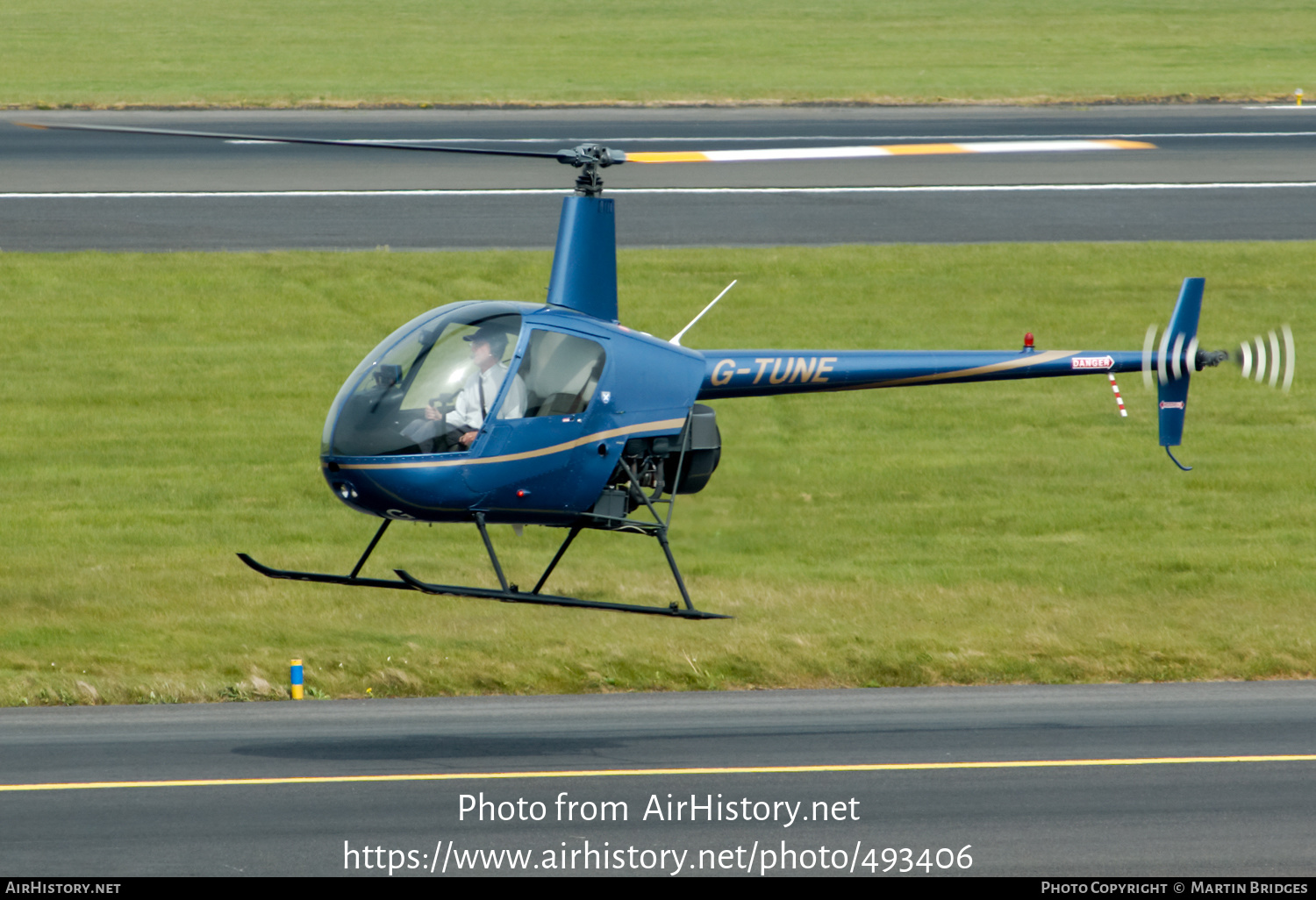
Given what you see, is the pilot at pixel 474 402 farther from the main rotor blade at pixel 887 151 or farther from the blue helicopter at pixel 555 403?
the main rotor blade at pixel 887 151

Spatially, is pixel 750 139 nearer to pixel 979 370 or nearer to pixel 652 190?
pixel 652 190

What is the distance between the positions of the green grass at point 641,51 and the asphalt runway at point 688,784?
87.6 ft

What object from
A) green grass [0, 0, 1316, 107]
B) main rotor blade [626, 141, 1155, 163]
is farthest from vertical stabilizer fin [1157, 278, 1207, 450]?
green grass [0, 0, 1316, 107]

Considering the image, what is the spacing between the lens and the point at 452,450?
11562 millimetres

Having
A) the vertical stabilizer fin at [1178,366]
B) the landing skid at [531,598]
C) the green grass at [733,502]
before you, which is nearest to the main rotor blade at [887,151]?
the green grass at [733,502]

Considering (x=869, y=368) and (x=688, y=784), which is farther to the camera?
(x=688, y=784)

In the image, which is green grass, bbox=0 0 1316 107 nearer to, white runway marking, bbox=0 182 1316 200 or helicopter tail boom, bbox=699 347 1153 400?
white runway marking, bbox=0 182 1316 200

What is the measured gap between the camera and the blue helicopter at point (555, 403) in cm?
1148

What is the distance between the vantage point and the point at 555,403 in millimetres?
11961

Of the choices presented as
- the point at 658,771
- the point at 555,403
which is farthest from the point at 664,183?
the point at 555,403

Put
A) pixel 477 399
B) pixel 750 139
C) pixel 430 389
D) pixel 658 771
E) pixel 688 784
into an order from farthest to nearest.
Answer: pixel 750 139 < pixel 658 771 < pixel 688 784 < pixel 477 399 < pixel 430 389

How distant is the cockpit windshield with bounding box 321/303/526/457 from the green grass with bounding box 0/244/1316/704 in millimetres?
2765

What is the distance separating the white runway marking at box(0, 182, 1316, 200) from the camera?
31.4 m

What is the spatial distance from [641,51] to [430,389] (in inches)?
1604
